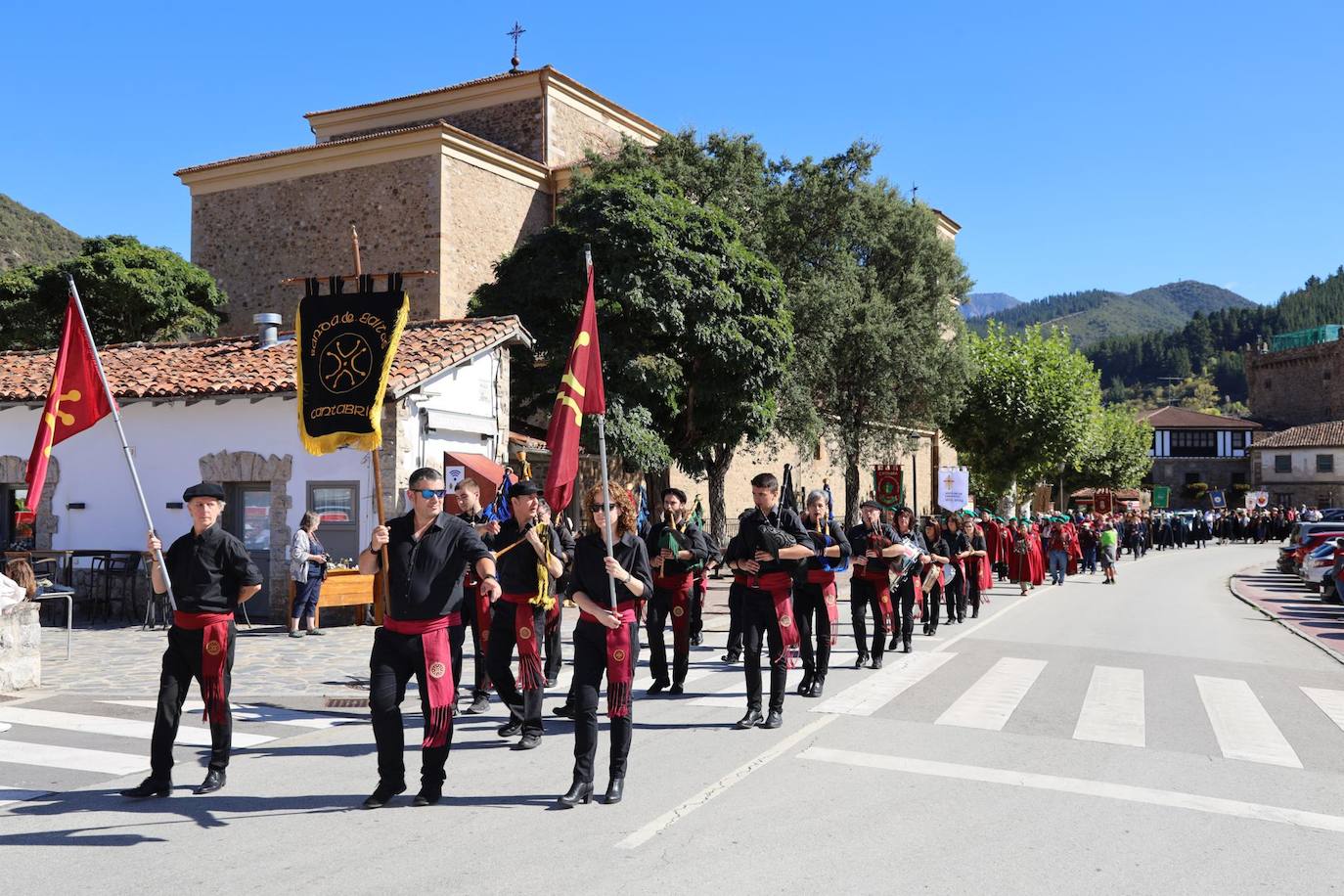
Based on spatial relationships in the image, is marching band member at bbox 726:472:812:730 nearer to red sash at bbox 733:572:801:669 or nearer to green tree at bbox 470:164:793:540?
red sash at bbox 733:572:801:669

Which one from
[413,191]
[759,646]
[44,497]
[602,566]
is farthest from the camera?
[413,191]

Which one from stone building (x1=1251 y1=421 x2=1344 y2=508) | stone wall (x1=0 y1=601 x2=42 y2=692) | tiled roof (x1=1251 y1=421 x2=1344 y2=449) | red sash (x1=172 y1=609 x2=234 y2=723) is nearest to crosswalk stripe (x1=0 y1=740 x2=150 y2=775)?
red sash (x1=172 y1=609 x2=234 y2=723)

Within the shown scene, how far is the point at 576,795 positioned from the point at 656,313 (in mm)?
17589

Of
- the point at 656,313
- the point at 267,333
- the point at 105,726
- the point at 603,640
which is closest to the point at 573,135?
the point at 656,313

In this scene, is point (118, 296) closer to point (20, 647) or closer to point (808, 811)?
point (20, 647)

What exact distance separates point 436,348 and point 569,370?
11.4m

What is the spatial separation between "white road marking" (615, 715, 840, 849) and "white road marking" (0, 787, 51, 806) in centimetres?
366

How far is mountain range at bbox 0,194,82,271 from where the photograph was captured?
194 ft

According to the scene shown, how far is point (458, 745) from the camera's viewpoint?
25.5 ft

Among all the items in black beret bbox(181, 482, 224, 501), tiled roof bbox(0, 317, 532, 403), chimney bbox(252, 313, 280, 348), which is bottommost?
black beret bbox(181, 482, 224, 501)

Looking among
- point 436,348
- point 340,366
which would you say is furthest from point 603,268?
point 340,366

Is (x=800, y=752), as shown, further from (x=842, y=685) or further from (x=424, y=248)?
(x=424, y=248)

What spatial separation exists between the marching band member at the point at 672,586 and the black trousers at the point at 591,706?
361cm

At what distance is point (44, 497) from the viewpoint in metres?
17.9
